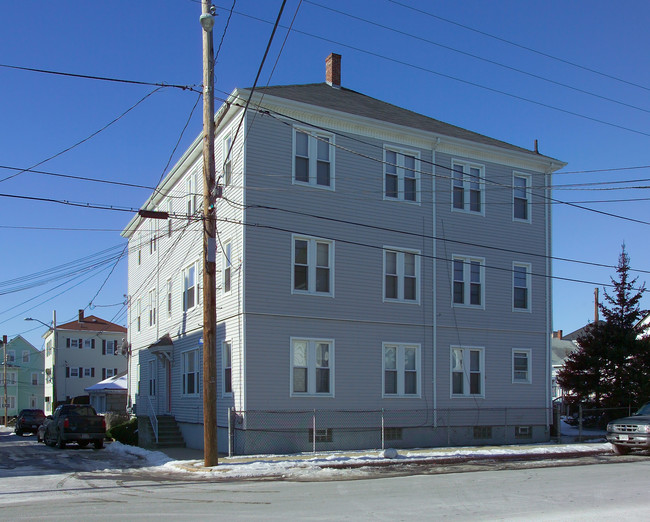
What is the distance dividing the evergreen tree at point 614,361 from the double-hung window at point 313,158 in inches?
537

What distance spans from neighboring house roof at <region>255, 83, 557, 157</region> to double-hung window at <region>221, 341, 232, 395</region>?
8.03 m

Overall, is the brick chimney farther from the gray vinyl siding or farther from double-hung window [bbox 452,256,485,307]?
double-hung window [bbox 452,256,485,307]

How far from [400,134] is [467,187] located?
3539 millimetres

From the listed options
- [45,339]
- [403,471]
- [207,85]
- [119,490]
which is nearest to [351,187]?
[207,85]

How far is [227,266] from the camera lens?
2241 cm

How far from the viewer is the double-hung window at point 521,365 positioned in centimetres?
2605

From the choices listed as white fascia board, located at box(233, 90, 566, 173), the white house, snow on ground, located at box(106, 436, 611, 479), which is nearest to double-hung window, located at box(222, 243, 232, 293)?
white fascia board, located at box(233, 90, 566, 173)

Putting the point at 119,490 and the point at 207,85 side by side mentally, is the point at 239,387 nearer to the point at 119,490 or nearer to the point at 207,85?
the point at 119,490

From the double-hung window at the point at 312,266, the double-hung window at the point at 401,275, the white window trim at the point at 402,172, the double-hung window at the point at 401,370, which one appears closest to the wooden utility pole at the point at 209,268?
the double-hung window at the point at 312,266

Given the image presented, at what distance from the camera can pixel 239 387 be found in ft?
68.3

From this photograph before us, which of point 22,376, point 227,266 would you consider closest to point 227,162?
point 227,266

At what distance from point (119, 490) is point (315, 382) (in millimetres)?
8992

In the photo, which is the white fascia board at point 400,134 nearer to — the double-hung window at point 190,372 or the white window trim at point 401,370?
the white window trim at point 401,370

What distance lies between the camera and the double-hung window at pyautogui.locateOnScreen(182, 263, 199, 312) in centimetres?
2590
